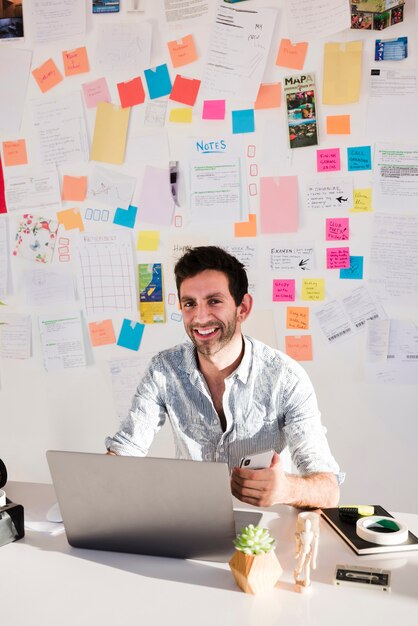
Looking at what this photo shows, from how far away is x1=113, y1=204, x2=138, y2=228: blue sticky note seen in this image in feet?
9.44

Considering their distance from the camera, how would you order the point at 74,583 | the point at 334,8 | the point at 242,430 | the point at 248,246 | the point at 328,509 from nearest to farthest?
the point at 74,583
the point at 328,509
the point at 242,430
the point at 334,8
the point at 248,246

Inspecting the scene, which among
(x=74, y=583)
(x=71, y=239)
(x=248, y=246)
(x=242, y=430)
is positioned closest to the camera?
(x=74, y=583)

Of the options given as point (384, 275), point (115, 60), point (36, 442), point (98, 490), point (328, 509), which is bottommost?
point (36, 442)

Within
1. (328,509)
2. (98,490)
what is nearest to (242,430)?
(328,509)

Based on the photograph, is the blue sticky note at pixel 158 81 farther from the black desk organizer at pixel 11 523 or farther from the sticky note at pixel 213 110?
the black desk organizer at pixel 11 523

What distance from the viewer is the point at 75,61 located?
9.51ft

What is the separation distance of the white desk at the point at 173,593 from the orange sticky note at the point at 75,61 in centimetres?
208

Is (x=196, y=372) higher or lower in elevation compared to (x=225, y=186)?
lower

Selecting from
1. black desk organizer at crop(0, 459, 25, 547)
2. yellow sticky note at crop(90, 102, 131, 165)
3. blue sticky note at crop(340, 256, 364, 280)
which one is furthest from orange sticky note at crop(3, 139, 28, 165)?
black desk organizer at crop(0, 459, 25, 547)

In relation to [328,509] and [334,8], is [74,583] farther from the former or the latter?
[334,8]

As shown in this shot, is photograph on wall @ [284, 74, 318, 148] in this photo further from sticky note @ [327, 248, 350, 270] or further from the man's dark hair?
the man's dark hair

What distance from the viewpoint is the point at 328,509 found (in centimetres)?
158

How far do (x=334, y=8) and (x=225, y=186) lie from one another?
0.77 metres

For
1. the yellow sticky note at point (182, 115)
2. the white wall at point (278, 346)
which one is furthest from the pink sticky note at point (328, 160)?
the yellow sticky note at point (182, 115)
